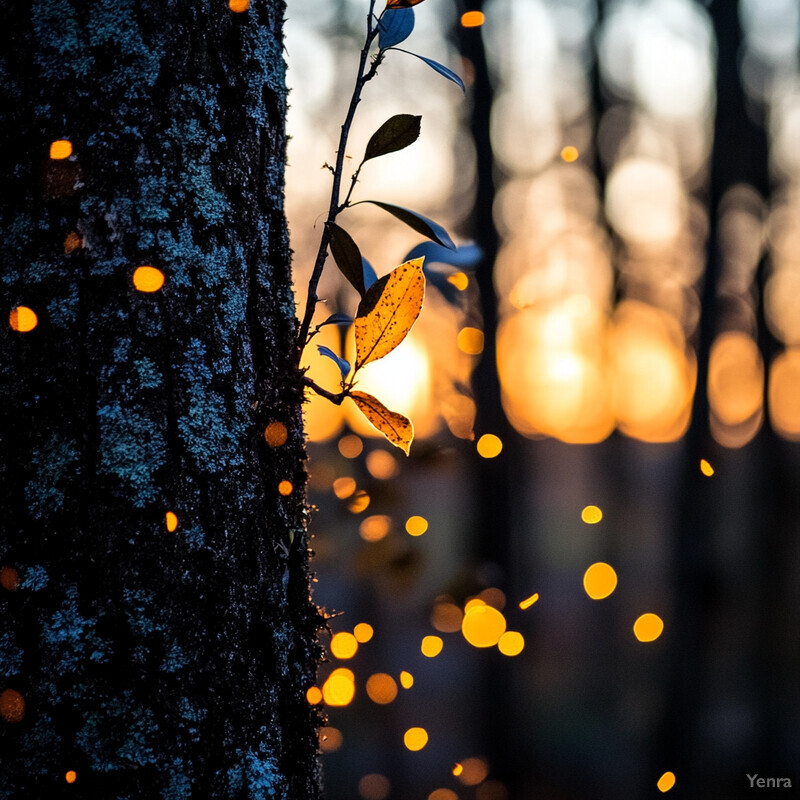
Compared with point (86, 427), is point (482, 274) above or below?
above

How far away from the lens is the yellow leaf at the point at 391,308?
0.60 metres

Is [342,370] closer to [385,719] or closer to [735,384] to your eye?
[735,384]

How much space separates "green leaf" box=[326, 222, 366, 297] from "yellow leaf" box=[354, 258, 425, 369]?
0.04 meters

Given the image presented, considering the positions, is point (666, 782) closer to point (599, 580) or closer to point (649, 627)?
point (649, 627)

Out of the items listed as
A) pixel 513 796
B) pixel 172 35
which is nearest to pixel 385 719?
pixel 513 796

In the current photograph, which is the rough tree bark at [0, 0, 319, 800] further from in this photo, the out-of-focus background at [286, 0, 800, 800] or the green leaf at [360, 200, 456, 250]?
the out-of-focus background at [286, 0, 800, 800]

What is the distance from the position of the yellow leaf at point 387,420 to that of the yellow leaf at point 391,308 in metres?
0.05

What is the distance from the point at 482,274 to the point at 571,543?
208 centimetres

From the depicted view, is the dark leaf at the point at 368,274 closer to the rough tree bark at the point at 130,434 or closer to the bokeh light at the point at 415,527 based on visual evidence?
the rough tree bark at the point at 130,434

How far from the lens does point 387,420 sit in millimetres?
628

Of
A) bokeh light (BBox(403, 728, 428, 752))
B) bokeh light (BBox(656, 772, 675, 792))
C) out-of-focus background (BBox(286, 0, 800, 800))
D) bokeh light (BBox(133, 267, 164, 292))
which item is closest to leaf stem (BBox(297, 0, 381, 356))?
bokeh light (BBox(133, 267, 164, 292))

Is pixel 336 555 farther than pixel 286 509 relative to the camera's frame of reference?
Yes

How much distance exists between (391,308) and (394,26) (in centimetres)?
31

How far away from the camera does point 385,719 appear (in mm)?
3887
